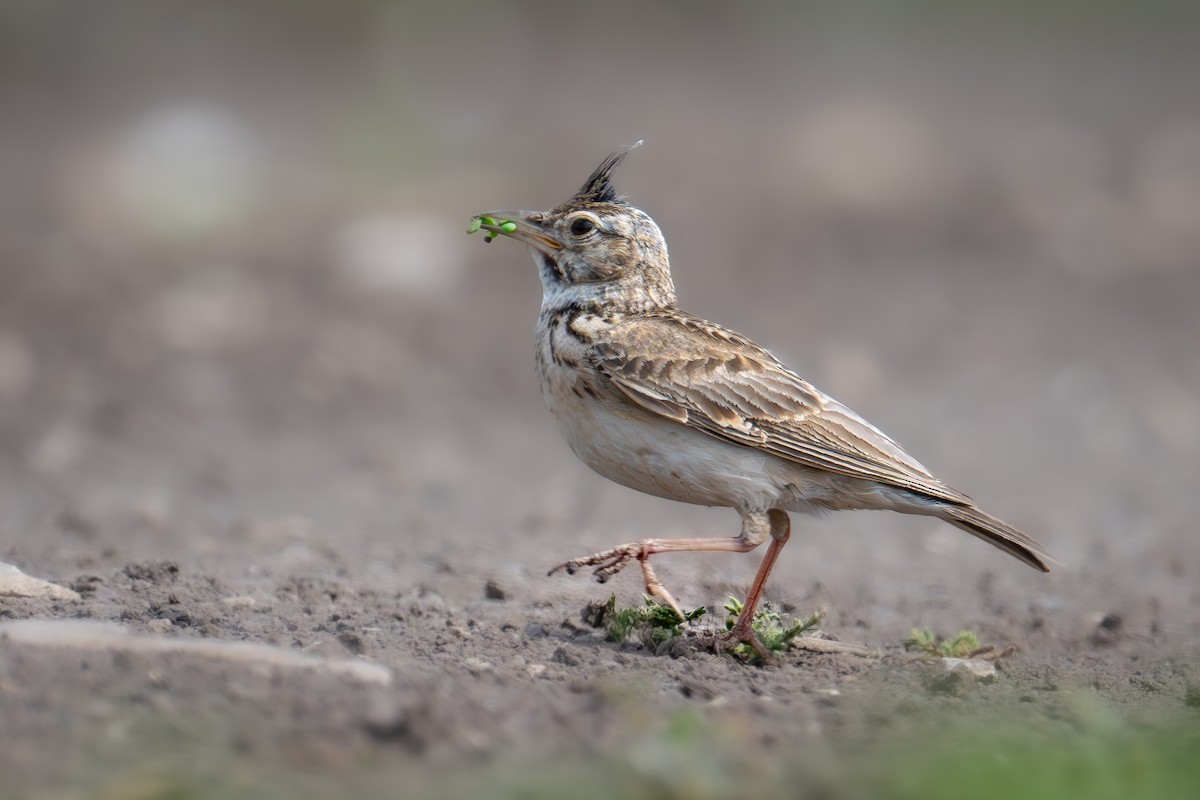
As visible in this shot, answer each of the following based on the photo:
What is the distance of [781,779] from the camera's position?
3830 mm

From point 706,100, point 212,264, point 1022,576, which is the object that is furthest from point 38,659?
point 706,100

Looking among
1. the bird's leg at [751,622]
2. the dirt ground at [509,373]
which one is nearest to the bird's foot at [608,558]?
the dirt ground at [509,373]

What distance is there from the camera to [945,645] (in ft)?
20.2

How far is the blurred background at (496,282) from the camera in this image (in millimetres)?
9352

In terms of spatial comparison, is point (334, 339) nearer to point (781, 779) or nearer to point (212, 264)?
point (212, 264)

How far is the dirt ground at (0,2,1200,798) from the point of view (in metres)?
4.57

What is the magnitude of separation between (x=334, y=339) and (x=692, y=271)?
362cm

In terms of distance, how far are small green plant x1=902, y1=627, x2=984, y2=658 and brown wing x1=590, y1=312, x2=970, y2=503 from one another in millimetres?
656

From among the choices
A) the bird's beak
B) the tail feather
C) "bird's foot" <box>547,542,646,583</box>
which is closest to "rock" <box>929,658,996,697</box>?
the tail feather

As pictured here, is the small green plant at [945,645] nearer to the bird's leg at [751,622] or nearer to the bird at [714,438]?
the bird at [714,438]

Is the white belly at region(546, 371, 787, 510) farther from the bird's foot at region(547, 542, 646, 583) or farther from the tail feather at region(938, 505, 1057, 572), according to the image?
the tail feather at region(938, 505, 1057, 572)

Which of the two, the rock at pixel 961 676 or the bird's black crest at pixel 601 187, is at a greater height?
the bird's black crest at pixel 601 187

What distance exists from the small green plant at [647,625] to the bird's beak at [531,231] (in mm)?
1789

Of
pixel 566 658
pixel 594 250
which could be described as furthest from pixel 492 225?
pixel 566 658
